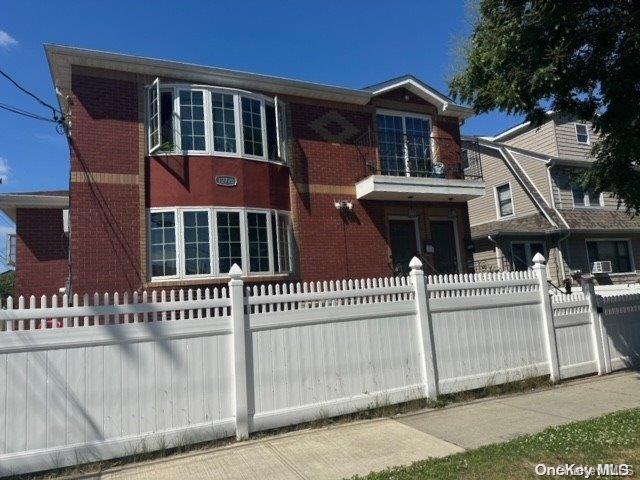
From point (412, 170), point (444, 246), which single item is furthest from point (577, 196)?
point (412, 170)

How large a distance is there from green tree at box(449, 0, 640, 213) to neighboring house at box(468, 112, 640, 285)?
10712 mm

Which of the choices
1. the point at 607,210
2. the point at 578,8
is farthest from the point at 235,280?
the point at 607,210

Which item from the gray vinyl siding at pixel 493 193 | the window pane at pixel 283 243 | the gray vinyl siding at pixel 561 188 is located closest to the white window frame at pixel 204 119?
the window pane at pixel 283 243

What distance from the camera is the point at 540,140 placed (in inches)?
881

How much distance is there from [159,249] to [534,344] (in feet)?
24.8

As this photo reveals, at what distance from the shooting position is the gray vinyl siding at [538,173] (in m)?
20.2

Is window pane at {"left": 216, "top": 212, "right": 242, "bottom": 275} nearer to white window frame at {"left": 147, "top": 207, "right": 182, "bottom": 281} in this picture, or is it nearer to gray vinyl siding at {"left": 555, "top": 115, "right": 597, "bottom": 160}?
Result: white window frame at {"left": 147, "top": 207, "right": 182, "bottom": 281}

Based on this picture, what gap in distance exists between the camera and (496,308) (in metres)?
7.73

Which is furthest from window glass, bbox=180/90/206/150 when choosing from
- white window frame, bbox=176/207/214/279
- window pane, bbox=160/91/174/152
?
white window frame, bbox=176/207/214/279

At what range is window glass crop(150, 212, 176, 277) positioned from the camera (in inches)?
412

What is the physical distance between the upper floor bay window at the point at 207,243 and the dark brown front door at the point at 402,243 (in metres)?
3.81

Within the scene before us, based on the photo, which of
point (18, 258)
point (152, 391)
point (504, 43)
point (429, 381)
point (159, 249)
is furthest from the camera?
point (18, 258)

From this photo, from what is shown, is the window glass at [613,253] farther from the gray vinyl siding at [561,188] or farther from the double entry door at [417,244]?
the double entry door at [417,244]

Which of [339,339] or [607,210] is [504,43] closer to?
[339,339]
